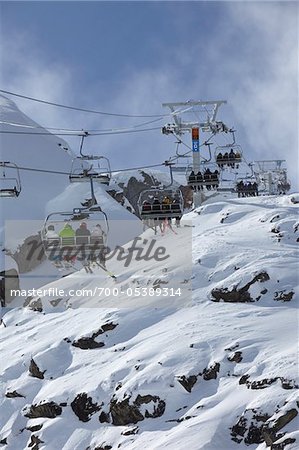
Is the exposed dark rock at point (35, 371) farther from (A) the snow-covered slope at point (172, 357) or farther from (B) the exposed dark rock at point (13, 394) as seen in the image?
(B) the exposed dark rock at point (13, 394)

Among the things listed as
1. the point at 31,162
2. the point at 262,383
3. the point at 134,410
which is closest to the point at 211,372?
the point at 262,383

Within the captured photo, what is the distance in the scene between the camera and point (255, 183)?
140 feet

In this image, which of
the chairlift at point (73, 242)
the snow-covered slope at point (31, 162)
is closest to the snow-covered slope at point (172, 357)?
the chairlift at point (73, 242)

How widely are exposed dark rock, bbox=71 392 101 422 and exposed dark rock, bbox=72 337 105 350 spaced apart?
9.76 feet

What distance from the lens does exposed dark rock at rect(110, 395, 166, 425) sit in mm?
17109

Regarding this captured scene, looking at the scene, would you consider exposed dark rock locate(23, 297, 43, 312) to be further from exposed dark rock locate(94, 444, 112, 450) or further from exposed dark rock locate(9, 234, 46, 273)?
exposed dark rock locate(9, 234, 46, 273)

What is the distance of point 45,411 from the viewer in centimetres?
1967

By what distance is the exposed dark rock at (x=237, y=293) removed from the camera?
21822 mm

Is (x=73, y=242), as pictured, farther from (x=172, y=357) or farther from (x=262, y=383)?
(x=262, y=383)

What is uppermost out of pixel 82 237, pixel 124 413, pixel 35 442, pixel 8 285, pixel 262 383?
pixel 82 237

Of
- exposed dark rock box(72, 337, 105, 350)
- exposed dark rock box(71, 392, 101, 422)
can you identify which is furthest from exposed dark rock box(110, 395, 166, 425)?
exposed dark rock box(72, 337, 105, 350)

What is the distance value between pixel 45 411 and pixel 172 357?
477 centimetres

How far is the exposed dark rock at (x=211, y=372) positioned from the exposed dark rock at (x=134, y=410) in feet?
4.85

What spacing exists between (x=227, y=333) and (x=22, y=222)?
4811 centimetres
